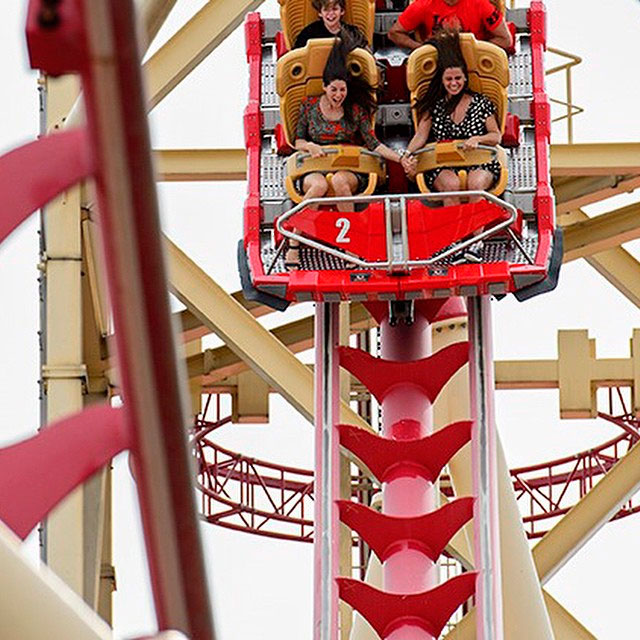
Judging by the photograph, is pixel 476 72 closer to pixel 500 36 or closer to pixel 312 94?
pixel 500 36

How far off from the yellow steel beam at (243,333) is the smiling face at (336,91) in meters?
2.14

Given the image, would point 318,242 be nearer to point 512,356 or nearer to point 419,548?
point 419,548

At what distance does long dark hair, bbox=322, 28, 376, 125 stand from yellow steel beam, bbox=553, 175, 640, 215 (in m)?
3.19

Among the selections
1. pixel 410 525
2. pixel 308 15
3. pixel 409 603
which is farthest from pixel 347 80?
pixel 409 603

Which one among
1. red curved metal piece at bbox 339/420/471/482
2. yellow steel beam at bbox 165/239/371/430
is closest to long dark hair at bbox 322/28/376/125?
red curved metal piece at bbox 339/420/471/482

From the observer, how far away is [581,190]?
11.6 meters

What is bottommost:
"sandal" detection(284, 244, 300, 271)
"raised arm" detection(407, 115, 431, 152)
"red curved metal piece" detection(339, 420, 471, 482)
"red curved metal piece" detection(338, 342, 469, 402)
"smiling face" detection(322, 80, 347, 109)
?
"red curved metal piece" detection(339, 420, 471, 482)

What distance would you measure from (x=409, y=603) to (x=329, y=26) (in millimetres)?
2122

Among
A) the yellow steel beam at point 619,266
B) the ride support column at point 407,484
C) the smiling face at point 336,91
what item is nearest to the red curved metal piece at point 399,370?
the ride support column at point 407,484

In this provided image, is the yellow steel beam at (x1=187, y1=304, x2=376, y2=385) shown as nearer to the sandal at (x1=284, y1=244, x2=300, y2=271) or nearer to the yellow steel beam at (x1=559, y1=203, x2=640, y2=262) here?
the yellow steel beam at (x1=559, y1=203, x2=640, y2=262)

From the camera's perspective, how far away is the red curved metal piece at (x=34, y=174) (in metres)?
2.54

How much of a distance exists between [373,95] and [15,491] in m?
6.00

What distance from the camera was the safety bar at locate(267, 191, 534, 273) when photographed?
780 cm

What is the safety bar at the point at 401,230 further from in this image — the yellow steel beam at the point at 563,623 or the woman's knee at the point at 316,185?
the yellow steel beam at the point at 563,623
